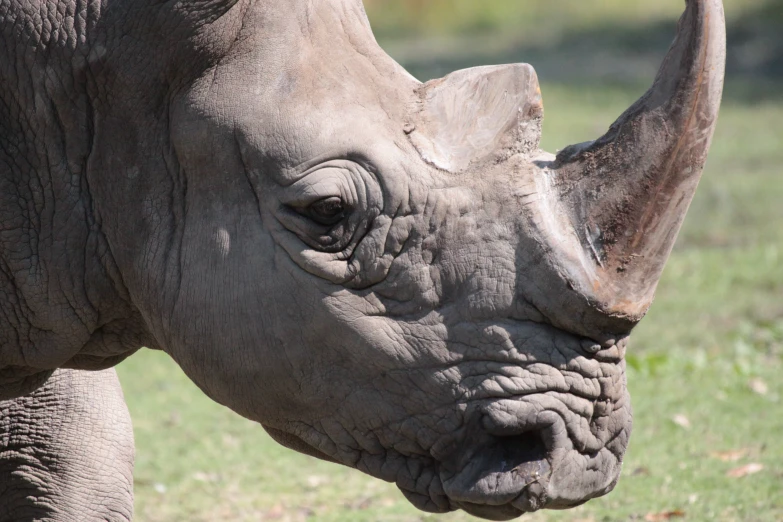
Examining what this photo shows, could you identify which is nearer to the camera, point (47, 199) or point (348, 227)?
point (348, 227)

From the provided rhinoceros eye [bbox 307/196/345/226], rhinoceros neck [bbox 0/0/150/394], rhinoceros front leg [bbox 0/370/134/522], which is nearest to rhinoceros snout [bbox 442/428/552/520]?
rhinoceros eye [bbox 307/196/345/226]

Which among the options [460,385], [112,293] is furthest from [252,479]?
[460,385]

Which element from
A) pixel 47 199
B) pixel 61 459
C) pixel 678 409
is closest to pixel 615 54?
pixel 678 409

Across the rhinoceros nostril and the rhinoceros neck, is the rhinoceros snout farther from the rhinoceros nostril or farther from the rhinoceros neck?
the rhinoceros neck

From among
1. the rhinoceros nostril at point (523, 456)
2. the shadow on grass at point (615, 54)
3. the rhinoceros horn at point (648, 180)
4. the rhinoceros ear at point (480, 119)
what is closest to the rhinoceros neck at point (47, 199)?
the rhinoceros ear at point (480, 119)

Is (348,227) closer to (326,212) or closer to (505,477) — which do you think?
(326,212)

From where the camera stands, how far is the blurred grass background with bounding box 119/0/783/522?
5.64 meters

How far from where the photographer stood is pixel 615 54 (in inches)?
776

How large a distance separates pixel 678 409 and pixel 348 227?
3977mm

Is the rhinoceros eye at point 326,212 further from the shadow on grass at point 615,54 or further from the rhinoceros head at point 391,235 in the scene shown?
the shadow on grass at point 615,54

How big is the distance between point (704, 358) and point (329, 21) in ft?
16.3

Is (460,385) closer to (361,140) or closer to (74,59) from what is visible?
(361,140)

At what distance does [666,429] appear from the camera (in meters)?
6.62

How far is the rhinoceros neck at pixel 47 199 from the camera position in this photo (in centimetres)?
363
